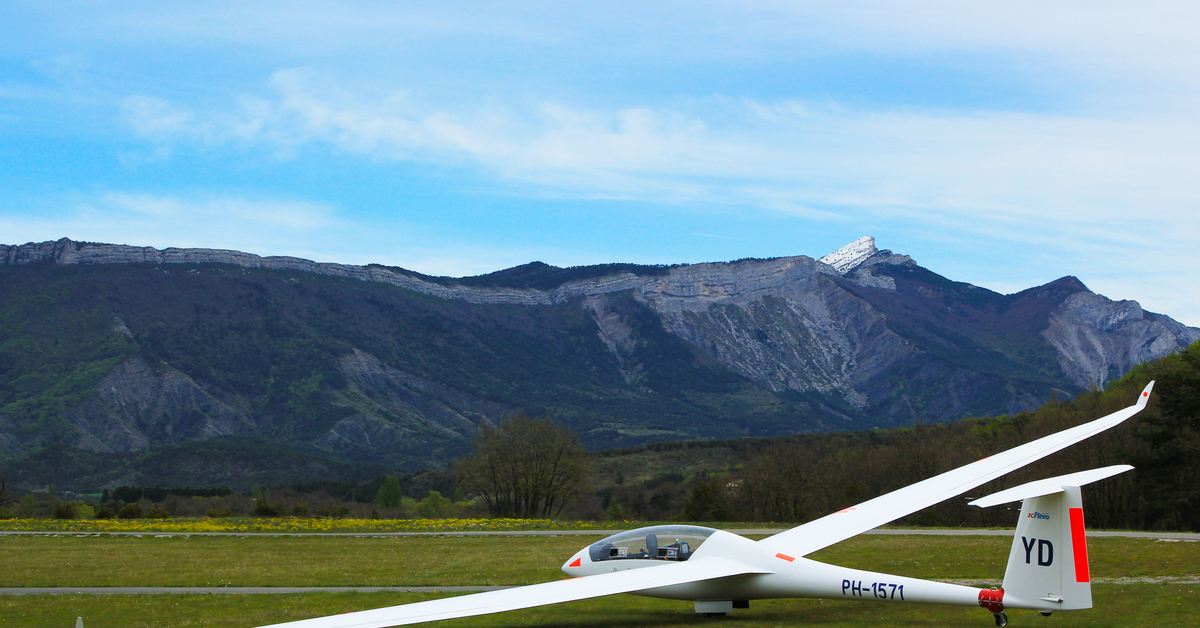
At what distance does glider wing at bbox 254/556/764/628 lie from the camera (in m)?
13.9

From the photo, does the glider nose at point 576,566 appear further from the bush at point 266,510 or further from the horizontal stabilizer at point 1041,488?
the bush at point 266,510

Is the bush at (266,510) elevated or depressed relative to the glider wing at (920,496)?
depressed

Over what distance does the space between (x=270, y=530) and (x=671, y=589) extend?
120ft

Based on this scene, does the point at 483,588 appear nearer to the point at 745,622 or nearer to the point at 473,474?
the point at 745,622

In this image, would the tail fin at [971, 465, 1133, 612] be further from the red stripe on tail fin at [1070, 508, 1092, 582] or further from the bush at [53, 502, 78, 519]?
the bush at [53, 502, 78, 519]

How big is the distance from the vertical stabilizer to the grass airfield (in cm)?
282

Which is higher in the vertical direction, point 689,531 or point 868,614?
point 689,531

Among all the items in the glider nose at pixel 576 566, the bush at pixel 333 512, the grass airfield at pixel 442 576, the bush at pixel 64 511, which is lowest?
the bush at pixel 333 512

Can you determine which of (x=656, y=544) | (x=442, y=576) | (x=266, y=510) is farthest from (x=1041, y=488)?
(x=266, y=510)

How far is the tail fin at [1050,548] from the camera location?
13.7m

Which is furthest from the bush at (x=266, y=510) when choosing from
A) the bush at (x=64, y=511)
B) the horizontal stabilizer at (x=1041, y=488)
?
the horizontal stabilizer at (x=1041, y=488)

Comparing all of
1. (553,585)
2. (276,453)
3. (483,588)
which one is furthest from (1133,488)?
(276,453)

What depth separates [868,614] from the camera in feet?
61.3

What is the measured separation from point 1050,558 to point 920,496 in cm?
600
